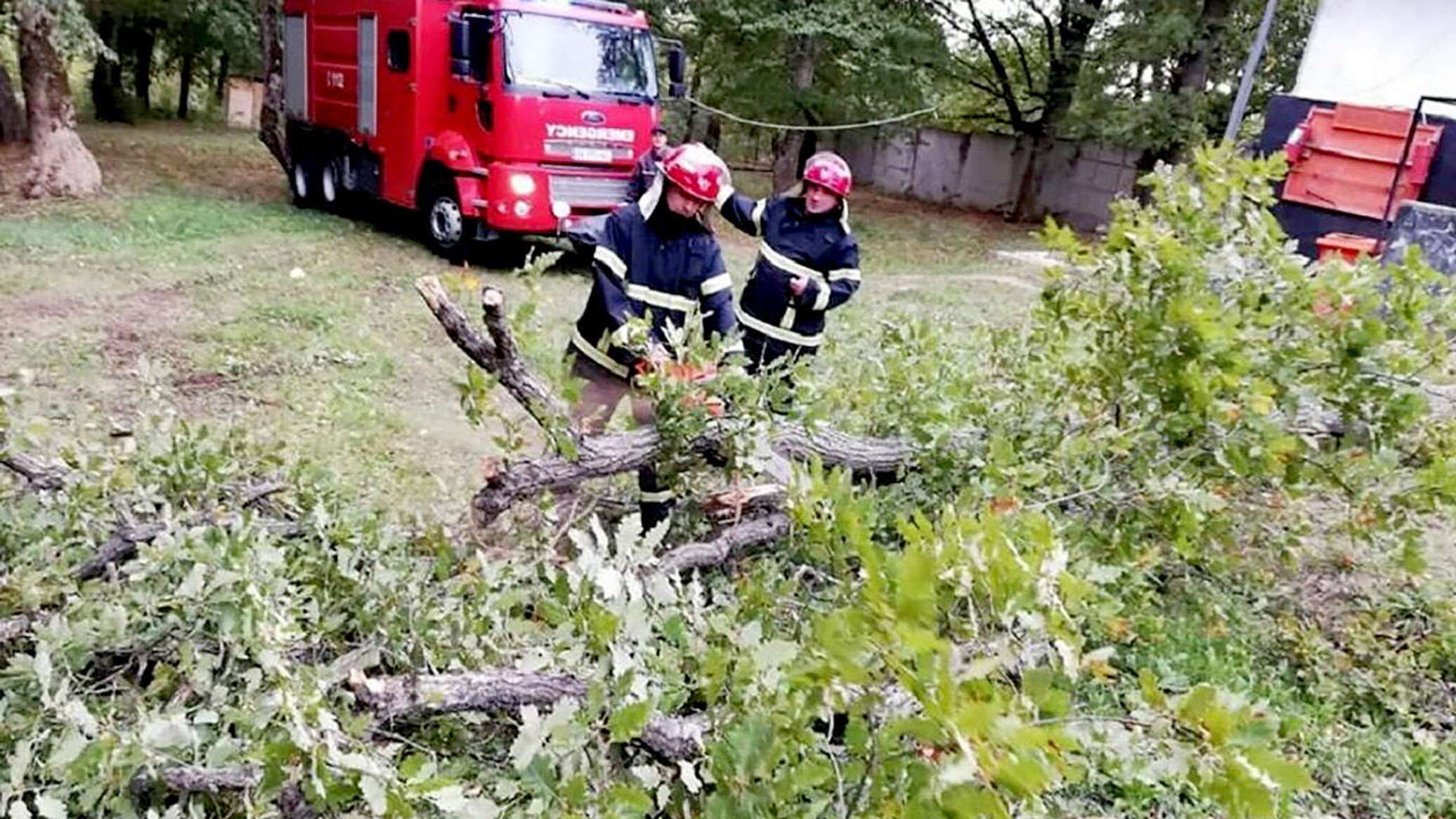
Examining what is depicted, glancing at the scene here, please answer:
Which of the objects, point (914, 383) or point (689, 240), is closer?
point (914, 383)

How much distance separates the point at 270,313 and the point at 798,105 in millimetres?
9200

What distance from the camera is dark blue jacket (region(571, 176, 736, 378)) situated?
3713mm

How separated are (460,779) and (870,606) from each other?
0.87 metres

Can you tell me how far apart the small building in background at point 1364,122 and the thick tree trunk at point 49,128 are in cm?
1077

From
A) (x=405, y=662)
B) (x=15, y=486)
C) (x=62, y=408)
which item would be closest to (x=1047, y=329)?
(x=405, y=662)

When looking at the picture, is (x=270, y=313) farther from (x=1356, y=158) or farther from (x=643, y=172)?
(x=1356, y=158)

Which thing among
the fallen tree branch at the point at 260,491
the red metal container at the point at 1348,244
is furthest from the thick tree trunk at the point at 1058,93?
the fallen tree branch at the point at 260,491

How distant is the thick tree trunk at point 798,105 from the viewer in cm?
1442

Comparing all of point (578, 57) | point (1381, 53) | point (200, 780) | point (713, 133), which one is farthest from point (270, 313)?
point (713, 133)

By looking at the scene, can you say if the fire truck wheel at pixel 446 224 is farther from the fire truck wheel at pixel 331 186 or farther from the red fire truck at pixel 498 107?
the fire truck wheel at pixel 331 186

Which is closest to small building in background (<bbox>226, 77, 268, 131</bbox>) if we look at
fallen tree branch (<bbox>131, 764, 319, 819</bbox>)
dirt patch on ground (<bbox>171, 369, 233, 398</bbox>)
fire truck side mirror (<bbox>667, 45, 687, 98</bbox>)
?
fire truck side mirror (<bbox>667, 45, 687, 98</bbox>)

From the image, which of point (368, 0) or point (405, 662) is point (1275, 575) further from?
point (368, 0)

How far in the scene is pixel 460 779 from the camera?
1.75m

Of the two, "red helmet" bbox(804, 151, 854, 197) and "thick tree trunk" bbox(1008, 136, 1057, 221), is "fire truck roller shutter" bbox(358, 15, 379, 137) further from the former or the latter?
"thick tree trunk" bbox(1008, 136, 1057, 221)
